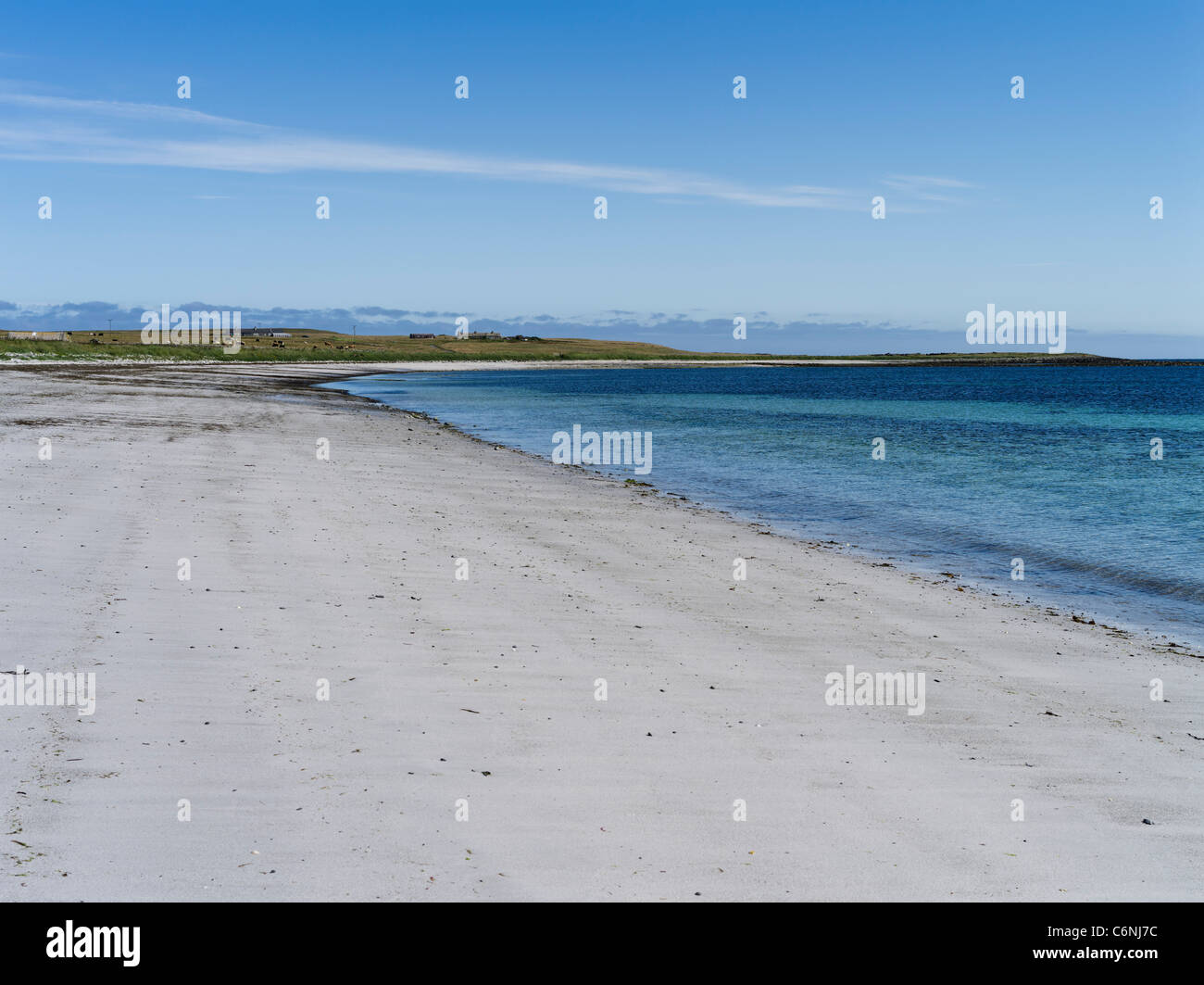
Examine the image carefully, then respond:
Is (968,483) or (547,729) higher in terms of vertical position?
(968,483)

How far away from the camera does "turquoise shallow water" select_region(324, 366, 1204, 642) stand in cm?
1650

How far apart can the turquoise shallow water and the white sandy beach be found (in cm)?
360

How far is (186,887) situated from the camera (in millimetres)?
5043

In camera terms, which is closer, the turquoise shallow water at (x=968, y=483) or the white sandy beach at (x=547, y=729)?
the white sandy beach at (x=547, y=729)

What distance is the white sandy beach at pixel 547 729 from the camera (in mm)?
5441

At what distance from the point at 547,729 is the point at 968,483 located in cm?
2521

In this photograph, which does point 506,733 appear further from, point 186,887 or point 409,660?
point 186,887

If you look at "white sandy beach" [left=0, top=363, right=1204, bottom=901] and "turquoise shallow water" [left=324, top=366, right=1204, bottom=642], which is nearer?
"white sandy beach" [left=0, top=363, right=1204, bottom=901]

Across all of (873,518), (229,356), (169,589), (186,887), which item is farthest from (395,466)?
(229,356)

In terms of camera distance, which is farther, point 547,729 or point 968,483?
point 968,483

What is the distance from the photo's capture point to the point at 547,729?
752 centimetres

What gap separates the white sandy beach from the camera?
544cm

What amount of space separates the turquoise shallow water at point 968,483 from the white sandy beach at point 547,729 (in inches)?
142
